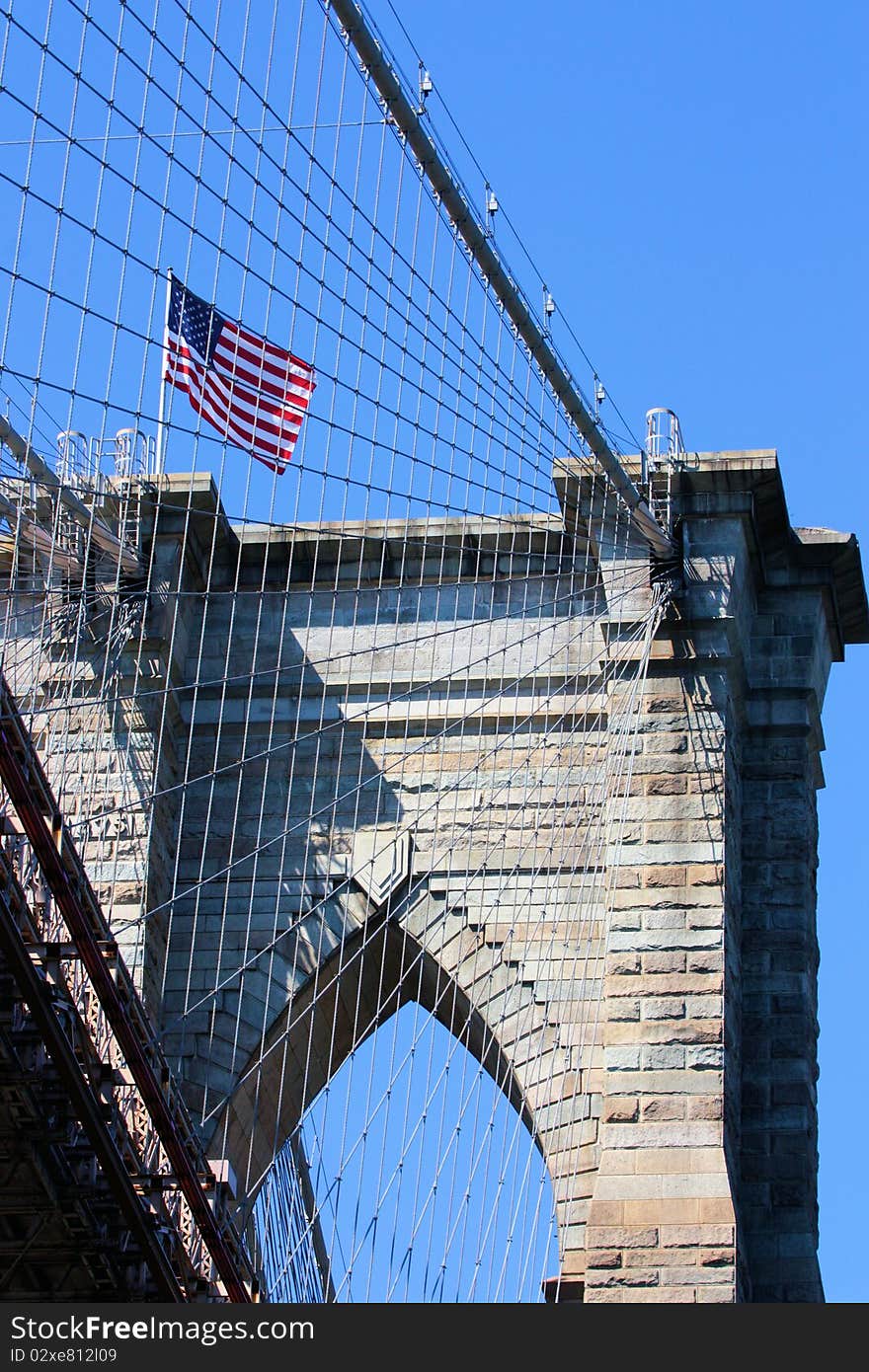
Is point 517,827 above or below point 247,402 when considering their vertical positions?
below

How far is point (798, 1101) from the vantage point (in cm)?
2294

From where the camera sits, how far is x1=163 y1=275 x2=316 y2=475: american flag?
23516 mm

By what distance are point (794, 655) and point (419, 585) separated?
112 inches

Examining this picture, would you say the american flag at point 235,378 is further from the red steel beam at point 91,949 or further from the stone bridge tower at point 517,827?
Answer: the red steel beam at point 91,949

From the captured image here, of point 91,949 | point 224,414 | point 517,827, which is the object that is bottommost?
point 91,949

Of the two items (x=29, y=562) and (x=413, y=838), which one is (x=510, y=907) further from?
(x=29, y=562)

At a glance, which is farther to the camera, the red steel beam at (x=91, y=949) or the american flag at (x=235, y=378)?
the american flag at (x=235, y=378)

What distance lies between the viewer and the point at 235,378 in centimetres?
2372

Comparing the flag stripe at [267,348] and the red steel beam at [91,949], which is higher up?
the flag stripe at [267,348]

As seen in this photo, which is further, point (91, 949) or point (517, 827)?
point (517, 827)

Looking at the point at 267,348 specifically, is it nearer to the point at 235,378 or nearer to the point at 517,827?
the point at 235,378

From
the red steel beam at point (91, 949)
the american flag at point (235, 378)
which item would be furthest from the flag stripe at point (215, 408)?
the red steel beam at point (91, 949)

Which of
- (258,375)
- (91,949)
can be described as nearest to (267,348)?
(258,375)

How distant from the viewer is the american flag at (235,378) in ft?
77.2
